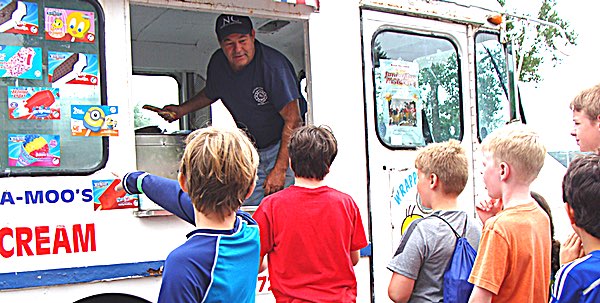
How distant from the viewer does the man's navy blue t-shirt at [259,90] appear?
430 cm

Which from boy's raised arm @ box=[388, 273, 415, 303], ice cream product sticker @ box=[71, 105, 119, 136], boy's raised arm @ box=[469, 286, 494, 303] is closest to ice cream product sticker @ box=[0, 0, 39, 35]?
ice cream product sticker @ box=[71, 105, 119, 136]

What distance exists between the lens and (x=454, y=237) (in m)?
2.40

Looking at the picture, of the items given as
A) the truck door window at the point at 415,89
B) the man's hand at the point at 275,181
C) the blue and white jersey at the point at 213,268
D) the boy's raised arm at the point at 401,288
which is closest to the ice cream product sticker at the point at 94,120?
the man's hand at the point at 275,181

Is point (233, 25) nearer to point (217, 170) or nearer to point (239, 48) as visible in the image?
point (239, 48)

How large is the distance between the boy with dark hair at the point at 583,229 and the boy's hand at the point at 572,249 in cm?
24

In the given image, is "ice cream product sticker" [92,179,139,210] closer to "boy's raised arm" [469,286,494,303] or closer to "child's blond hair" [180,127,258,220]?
"child's blond hair" [180,127,258,220]

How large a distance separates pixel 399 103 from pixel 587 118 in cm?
162

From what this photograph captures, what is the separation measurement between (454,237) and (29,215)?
73.6 inches

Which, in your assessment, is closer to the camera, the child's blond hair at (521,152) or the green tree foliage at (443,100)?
the child's blond hair at (521,152)

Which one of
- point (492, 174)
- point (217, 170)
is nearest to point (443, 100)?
point (492, 174)

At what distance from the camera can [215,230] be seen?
180 cm

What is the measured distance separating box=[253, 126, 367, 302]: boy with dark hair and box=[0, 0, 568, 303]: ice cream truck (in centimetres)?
76

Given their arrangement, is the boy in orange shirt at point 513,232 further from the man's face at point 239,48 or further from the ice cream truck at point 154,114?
the man's face at point 239,48

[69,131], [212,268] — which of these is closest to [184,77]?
[69,131]
